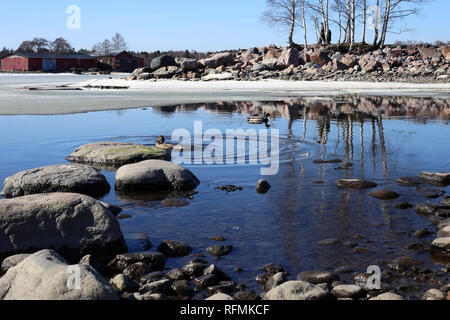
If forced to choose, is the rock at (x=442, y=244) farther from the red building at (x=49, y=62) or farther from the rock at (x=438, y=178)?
the red building at (x=49, y=62)

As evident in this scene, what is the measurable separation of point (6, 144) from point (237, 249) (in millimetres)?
8096

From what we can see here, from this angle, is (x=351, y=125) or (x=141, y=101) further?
(x=141, y=101)

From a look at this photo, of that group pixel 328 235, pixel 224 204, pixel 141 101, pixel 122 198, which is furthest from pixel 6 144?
pixel 141 101

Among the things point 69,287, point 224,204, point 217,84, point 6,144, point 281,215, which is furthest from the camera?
point 217,84

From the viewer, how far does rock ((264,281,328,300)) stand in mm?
4188

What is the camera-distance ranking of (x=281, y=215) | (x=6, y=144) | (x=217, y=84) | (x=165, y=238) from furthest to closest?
1. (x=217, y=84)
2. (x=6, y=144)
3. (x=281, y=215)
4. (x=165, y=238)

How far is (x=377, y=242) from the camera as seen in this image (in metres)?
5.62

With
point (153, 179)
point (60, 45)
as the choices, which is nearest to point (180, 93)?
point (153, 179)

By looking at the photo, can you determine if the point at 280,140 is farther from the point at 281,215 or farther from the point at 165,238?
the point at 165,238

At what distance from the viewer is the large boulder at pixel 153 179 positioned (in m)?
7.80

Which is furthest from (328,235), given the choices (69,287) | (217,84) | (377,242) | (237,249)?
(217,84)

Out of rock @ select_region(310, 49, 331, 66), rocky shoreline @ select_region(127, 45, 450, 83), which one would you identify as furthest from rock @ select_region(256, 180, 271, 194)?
rock @ select_region(310, 49, 331, 66)

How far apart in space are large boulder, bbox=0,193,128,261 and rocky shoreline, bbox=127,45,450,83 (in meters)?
32.4

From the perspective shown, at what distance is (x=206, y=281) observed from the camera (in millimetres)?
4637
